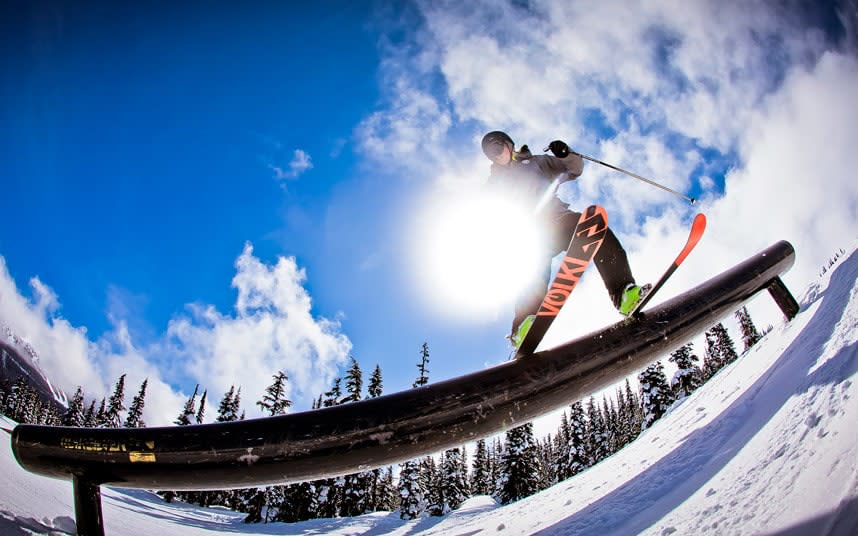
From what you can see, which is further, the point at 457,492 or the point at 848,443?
the point at 457,492

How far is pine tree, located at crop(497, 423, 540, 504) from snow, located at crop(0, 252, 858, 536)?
30.9m

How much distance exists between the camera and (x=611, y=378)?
121 inches

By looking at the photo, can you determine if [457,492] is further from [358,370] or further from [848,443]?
[848,443]

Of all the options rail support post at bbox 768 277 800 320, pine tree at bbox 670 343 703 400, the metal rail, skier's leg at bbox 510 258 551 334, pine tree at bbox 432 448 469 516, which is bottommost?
the metal rail

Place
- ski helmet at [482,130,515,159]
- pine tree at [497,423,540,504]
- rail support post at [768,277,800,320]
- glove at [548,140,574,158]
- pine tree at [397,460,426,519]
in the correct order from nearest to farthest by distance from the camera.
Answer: glove at [548,140,574,158] → ski helmet at [482,130,515,159] → rail support post at [768,277,800,320] → pine tree at [397,460,426,519] → pine tree at [497,423,540,504]

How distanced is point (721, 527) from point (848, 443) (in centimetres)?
63

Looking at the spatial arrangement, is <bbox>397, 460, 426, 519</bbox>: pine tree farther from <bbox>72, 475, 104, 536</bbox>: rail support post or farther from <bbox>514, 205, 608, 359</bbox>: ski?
<bbox>514, 205, 608, 359</bbox>: ski

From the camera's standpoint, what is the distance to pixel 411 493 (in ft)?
95.1

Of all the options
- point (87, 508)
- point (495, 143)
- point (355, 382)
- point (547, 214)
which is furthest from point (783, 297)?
point (355, 382)

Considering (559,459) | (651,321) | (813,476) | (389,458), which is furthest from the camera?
A: (559,459)

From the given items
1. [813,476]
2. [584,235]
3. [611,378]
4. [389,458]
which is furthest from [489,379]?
[813,476]

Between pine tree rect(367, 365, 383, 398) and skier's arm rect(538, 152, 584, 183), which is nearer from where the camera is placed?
skier's arm rect(538, 152, 584, 183)

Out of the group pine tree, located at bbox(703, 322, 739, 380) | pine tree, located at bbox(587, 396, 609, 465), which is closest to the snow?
pine tree, located at bbox(587, 396, 609, 465)

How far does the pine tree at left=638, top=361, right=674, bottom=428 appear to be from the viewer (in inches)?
1092
